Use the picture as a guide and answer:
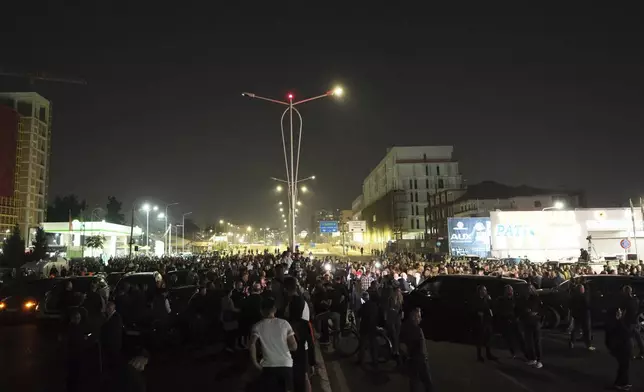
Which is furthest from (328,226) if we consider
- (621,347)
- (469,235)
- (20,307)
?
(621,347)

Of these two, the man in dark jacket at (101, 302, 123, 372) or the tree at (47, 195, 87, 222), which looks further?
the tree at (47, 195, 87, 222)

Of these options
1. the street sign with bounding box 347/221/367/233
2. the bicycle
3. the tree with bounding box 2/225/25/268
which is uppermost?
the street sign with bounding box 347/221/367/233

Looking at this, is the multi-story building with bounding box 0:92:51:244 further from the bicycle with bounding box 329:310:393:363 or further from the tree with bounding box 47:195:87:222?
the bicycle with bounding box 329:310:393:363

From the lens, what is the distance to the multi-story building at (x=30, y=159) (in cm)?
9369

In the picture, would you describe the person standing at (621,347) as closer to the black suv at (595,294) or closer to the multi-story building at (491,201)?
the black suv at (595,294)

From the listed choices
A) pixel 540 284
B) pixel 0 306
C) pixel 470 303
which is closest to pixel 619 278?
pixel 540 284

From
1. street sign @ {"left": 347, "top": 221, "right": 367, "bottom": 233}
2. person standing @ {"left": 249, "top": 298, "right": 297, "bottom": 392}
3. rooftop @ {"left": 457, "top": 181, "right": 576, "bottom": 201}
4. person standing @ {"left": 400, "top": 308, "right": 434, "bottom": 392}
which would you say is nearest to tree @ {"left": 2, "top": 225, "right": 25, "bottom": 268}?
street sign @ {"left": 347, "top": 221, "right": 367, "bottom": 233}

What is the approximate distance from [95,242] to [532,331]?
57715 millimetres

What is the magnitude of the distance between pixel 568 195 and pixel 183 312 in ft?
231

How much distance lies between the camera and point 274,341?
4.97 meters

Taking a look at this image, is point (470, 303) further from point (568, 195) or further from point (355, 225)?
point (568, 195)

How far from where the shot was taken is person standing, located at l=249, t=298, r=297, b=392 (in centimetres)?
494

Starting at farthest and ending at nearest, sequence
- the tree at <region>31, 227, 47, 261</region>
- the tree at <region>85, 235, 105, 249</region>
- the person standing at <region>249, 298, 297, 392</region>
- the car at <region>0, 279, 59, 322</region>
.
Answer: the tree at <region>85, 235, 105, 249</region> < the tree at <region>31, 227, 47, 261</region> < the car at <region>0, 279, 59, 322</region> < the person standing at <region>249, 298, 297, 392</region>

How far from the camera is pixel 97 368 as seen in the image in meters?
6.71
